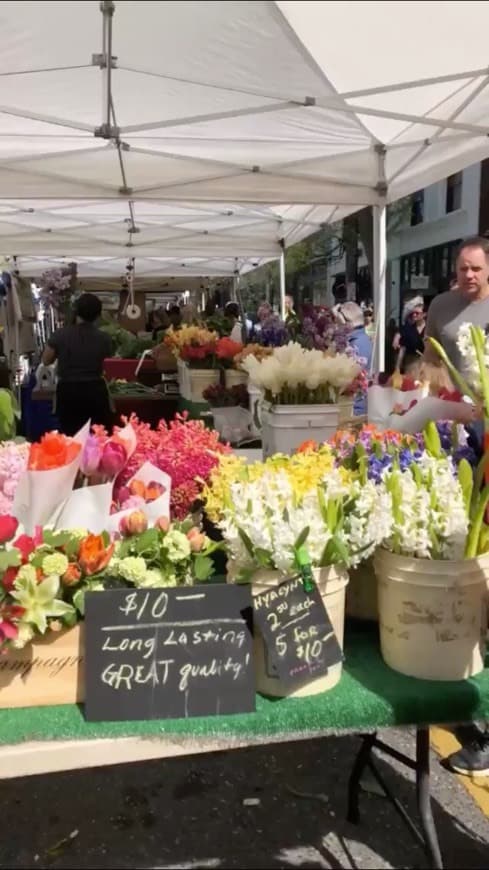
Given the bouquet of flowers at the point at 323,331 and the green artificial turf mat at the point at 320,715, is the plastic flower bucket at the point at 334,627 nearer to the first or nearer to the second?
the green artificial turf mat at the point at 320,715

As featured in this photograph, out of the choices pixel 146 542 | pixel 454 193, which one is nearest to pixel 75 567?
pixel 146 542

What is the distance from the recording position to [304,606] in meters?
1.17

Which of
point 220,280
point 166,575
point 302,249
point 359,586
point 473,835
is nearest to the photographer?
point 166,575

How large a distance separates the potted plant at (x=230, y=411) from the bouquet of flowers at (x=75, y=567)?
5.77 feet

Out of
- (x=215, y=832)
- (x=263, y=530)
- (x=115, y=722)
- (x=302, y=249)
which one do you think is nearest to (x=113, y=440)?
(x=263, y=530)

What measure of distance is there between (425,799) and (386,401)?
3.16 feet

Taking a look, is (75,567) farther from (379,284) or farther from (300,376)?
(379,284)

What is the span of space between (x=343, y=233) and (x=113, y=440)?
20936 millimetres

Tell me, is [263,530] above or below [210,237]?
below

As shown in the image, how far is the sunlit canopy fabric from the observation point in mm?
2678

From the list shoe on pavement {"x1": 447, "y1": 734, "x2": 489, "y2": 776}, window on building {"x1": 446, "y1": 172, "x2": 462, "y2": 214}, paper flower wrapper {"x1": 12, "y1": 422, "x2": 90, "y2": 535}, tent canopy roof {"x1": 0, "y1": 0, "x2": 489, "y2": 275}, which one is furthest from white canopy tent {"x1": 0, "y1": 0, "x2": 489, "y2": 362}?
window on building {"x1": 446, "y1": 172, "x2": 462, "y2": 214}

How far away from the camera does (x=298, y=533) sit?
1154 mm

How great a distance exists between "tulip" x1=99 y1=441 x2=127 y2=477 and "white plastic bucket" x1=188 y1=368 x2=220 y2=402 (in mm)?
2486

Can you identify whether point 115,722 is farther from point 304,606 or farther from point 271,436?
point 271,436
